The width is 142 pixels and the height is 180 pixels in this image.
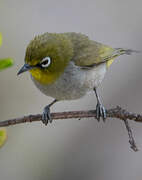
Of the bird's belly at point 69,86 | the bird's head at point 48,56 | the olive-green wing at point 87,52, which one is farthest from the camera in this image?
the olive-green wing at point 87,52

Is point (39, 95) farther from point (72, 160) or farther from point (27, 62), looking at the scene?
point (27, 62)

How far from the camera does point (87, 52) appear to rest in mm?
4426

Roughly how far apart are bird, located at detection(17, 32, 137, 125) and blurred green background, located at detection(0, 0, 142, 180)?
6.85 feet

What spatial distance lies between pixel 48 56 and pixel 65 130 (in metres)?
2.86

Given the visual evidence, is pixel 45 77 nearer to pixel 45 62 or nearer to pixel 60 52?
pixel 45 62

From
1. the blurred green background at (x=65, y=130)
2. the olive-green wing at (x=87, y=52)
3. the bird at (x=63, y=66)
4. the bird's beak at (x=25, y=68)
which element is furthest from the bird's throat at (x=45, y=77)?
the blurred green background at (x=65, y=130)

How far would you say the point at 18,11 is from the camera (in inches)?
294

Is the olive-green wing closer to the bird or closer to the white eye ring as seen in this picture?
the bird

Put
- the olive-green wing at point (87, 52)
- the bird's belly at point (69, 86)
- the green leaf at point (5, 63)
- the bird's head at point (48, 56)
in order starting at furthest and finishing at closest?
the olive-green wing at point (87, 52) → the bird's belly at point (69, 86) → the bird's head at point (48, 56) → the green leaf at point (5, 63)

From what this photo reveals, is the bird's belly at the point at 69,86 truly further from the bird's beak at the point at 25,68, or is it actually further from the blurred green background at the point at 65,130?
the blurred green background at the point at 65,130

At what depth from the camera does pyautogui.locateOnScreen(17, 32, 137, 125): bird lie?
3.66 meters

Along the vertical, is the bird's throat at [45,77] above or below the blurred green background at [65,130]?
above

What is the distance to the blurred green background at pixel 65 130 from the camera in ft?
20.3

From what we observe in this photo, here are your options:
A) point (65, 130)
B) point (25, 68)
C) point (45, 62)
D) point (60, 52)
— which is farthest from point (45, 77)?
point (65, 130)
